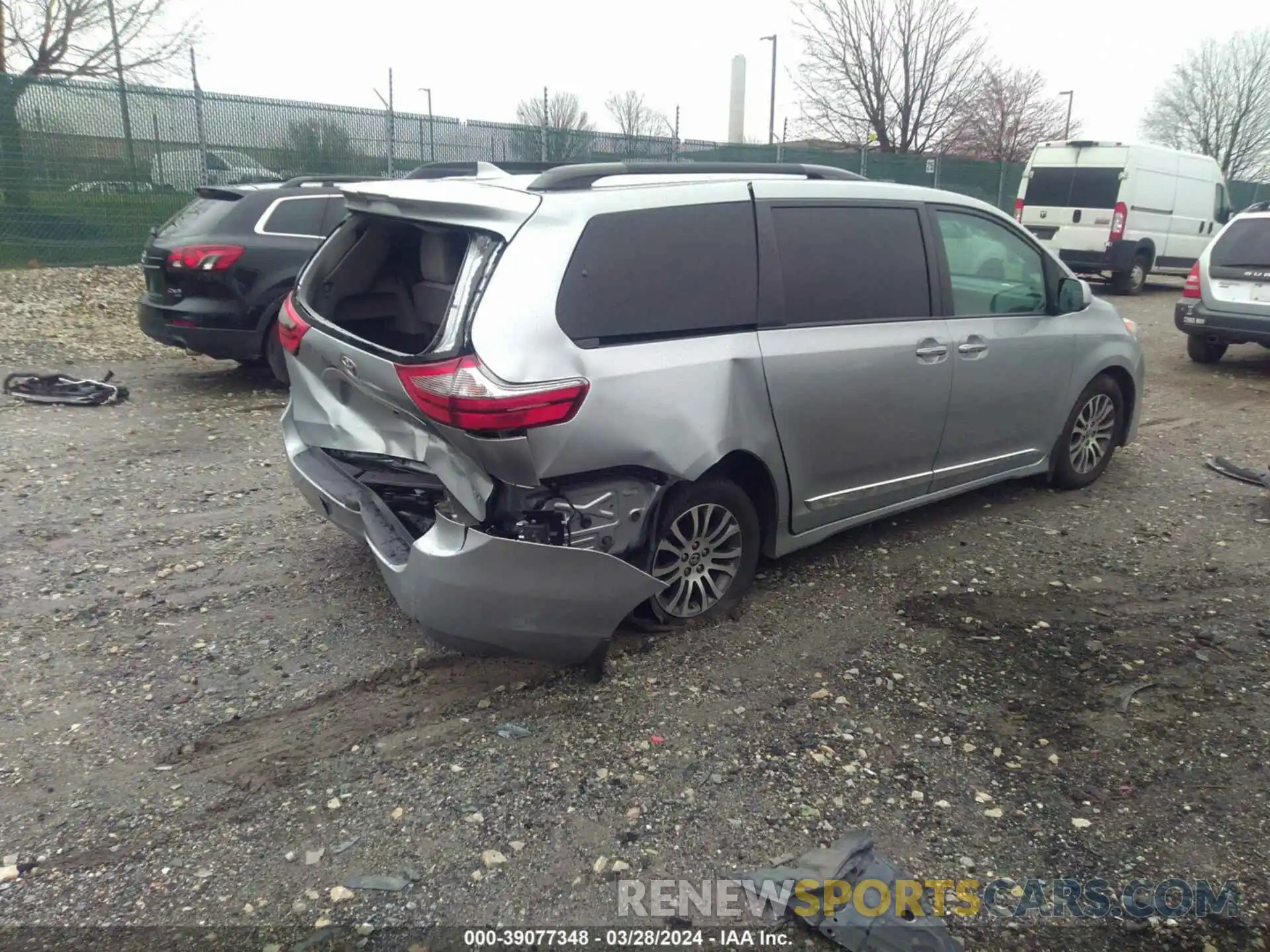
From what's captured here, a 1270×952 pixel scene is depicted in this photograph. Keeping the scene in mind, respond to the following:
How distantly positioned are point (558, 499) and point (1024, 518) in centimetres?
326

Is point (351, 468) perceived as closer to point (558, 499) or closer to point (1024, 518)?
point (558, 499)

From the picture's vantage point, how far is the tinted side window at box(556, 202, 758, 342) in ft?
11.1

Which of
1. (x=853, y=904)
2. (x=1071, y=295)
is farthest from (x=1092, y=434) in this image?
(x=853, y=904)

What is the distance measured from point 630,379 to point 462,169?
1.78 metres

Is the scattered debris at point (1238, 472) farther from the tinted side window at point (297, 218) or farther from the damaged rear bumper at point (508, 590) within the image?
the tinted side window at point (297, 218)

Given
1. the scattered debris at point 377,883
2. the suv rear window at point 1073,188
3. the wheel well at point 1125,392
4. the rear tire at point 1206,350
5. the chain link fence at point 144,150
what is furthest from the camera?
the suv rear window at point 1073,188

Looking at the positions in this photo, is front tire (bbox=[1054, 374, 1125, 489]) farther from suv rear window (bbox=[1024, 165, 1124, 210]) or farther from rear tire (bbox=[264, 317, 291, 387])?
suv rear window (bbox=[1024, 165, 1124, 210])

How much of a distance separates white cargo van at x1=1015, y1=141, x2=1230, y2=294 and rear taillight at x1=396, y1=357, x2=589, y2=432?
1576 centimetres

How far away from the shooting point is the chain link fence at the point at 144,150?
12.4m

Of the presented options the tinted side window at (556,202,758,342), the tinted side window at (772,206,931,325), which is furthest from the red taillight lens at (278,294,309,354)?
the tinted side window at (772,206,931,325)

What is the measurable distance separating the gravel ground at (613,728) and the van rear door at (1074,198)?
509 inches

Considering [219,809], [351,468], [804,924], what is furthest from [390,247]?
[804,924]

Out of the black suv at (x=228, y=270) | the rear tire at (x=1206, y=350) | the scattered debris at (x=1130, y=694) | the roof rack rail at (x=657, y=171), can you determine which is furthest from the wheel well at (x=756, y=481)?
the rear tire at (x=1206, y=350)

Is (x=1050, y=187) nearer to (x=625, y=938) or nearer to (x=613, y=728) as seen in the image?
(x=613, y=728)
